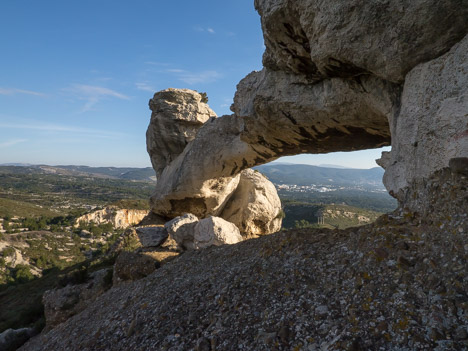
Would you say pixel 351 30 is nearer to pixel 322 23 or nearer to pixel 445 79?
pixel 322 23

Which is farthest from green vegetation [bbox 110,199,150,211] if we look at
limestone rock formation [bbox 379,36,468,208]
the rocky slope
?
limestone rock formation [bbox 379,36,468,208]

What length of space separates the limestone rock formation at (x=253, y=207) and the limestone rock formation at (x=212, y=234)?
8228 mm

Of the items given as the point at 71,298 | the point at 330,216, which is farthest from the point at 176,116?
the point at 330,216

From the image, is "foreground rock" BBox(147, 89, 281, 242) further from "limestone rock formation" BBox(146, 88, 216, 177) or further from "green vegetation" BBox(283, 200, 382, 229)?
"green vegetation" BBox(283, 200, 382, 229)

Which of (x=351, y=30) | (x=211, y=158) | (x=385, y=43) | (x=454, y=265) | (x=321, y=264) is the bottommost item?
(x=321, y=264)

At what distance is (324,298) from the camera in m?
5.04

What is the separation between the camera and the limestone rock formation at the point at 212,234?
41.6 ft

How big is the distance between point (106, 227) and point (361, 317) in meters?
81.8

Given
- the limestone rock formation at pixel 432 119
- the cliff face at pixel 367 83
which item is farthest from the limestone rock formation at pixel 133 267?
the limestone rock formation at pixel 432 119

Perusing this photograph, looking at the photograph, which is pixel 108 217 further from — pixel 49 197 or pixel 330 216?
pixel 330 216

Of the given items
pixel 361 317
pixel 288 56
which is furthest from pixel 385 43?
pixel 361 317

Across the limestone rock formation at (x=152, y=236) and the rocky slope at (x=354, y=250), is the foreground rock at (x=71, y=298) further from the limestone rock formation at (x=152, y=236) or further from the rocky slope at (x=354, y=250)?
the rocky slope at (x=354, y=250)

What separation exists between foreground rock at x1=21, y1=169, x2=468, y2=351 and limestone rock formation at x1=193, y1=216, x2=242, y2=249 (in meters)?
4.22

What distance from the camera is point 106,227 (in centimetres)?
7475
